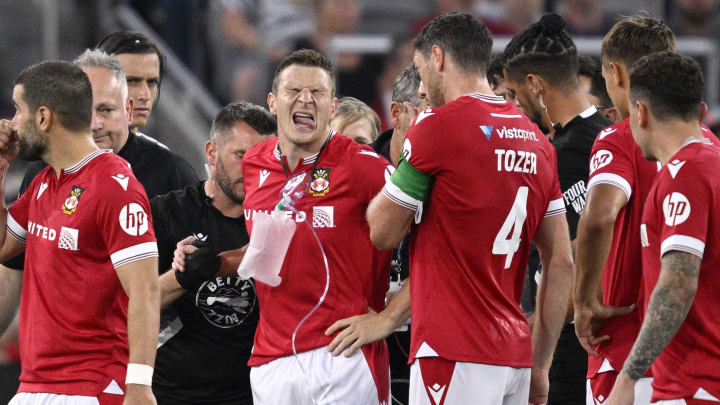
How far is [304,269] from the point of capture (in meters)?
4.41

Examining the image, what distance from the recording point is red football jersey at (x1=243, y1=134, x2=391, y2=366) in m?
4.40

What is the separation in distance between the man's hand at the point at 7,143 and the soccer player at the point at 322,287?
820mm

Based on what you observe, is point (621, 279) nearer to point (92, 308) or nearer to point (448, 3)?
point (92, 308)

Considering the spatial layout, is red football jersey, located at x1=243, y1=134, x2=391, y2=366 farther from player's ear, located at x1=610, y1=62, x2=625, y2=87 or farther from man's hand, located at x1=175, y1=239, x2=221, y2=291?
player's ear, located at x1=610, y1=62, x2=625, y2=87

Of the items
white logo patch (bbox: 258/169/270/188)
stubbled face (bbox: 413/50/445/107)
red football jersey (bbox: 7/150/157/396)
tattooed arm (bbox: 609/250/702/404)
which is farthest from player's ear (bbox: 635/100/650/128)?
red football jersey (bbox: 7/150/157/396)

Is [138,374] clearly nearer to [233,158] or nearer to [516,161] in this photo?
[233,158]

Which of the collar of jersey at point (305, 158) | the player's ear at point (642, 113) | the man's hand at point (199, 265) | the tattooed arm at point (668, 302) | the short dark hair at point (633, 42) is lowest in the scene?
the man's hand at point (199, 265)

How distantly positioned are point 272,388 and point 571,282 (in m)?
1.35

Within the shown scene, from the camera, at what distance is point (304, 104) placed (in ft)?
15.0

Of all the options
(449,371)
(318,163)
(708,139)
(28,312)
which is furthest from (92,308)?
(708,139)

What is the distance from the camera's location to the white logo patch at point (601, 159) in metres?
4.27

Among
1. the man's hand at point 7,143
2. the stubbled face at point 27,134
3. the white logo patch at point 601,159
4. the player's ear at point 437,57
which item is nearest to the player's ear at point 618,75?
the white logo patch at point 601,159

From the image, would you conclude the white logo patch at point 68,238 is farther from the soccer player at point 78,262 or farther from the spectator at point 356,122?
the spectator at point 356,122

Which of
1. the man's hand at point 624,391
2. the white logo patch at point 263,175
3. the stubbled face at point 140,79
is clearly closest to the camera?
the man's hand at point 624,391
